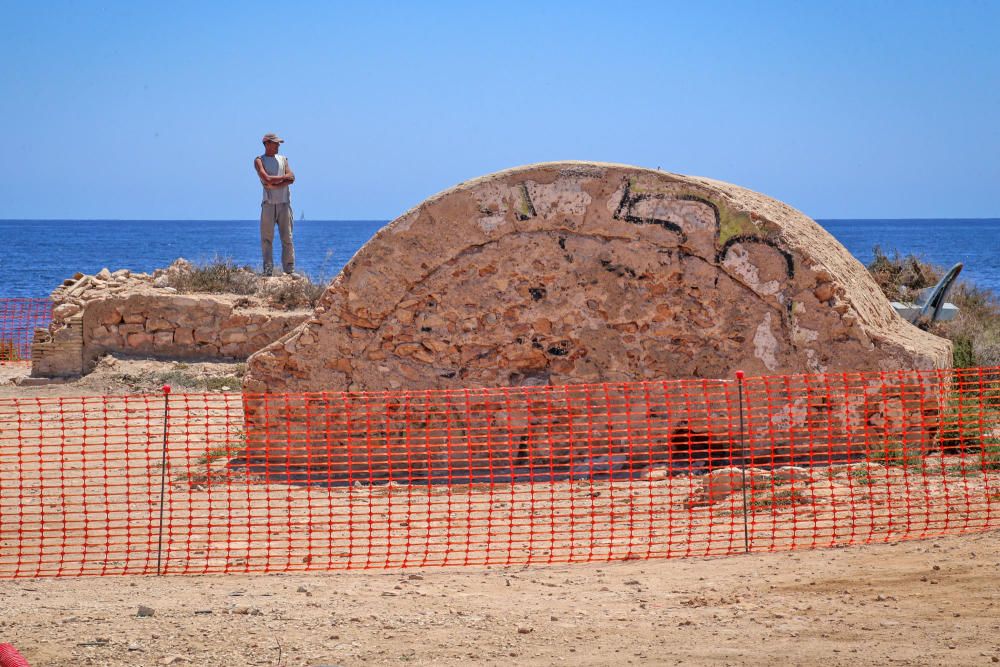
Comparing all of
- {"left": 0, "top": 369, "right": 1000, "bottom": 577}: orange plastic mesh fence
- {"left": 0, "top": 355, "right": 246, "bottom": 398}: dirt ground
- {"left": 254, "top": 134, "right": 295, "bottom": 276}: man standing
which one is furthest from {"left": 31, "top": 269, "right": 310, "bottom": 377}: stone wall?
{"left": 0, "top": 369, "right": 1000, "bottom": 577}: orange plastic mesh fence

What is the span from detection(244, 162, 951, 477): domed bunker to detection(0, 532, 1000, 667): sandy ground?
8.38ft

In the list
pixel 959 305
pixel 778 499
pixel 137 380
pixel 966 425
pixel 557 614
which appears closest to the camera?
pixel 557 614

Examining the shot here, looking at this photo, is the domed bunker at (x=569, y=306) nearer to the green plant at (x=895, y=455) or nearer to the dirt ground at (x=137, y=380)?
the green plant at (x=895, y=455)

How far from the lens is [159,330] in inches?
635

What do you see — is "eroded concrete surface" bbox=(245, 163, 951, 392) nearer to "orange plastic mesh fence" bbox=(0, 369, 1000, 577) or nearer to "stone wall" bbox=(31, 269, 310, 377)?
"orange plastic mesh fence" bbox=(0, 369, 1000, 577)

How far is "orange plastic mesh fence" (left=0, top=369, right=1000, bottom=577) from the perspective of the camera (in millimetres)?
7793

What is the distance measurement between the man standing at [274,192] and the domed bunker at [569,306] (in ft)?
27.3

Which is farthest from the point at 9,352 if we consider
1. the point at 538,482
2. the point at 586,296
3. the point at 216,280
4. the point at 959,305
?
the point at 959,305

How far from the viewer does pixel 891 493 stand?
8.46 metres

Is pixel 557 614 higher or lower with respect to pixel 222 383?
lower

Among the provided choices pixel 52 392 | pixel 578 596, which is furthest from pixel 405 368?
pixel 52 392

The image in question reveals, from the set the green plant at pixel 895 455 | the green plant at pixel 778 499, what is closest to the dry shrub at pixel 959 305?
the green plant at pixel 895 455

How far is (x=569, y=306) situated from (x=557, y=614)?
4045 mm

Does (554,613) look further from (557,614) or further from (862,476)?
(862,476)
